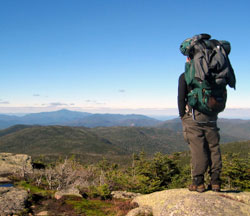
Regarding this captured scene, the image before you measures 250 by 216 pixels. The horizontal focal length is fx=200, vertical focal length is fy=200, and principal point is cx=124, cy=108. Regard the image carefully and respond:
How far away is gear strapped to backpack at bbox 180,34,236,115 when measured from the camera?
5.10 metres

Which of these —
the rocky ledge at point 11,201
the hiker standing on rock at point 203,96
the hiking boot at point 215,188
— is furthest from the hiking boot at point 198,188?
the rocky ledge at point 11,201

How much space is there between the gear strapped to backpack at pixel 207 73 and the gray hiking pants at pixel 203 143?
0.43m

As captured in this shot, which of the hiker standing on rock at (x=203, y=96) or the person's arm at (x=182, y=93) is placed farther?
the person's arm at (x=182, y=93)

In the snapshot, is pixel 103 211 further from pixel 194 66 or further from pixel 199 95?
pixel 194 66

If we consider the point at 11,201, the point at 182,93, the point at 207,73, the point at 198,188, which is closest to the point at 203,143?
the point at 198,188

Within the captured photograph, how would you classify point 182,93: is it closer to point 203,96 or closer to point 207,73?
point 203,96

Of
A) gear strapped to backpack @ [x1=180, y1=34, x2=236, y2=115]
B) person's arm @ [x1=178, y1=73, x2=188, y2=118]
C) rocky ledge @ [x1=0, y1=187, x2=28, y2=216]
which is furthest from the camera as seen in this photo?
rocky ledge @ [x1=0, y1=187, x2=28, y2=216]

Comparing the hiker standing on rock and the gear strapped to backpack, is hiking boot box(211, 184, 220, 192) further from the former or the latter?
the gear strapped to backpack

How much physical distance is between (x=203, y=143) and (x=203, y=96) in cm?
145

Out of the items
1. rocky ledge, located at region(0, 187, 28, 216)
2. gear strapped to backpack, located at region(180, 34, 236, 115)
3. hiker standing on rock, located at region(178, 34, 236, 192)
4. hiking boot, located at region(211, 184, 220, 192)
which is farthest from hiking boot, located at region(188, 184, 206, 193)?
rocky ledge, located at region(0, 187, 28, 216)

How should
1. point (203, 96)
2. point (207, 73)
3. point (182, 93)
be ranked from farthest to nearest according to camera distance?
point (182, 93) < point (203, 96) < point (207, 73)

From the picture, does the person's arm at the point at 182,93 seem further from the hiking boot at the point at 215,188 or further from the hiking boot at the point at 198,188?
the hiking boot at the point at 215,188

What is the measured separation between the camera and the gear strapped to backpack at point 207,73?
5098 millimetres

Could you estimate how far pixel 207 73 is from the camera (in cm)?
500
